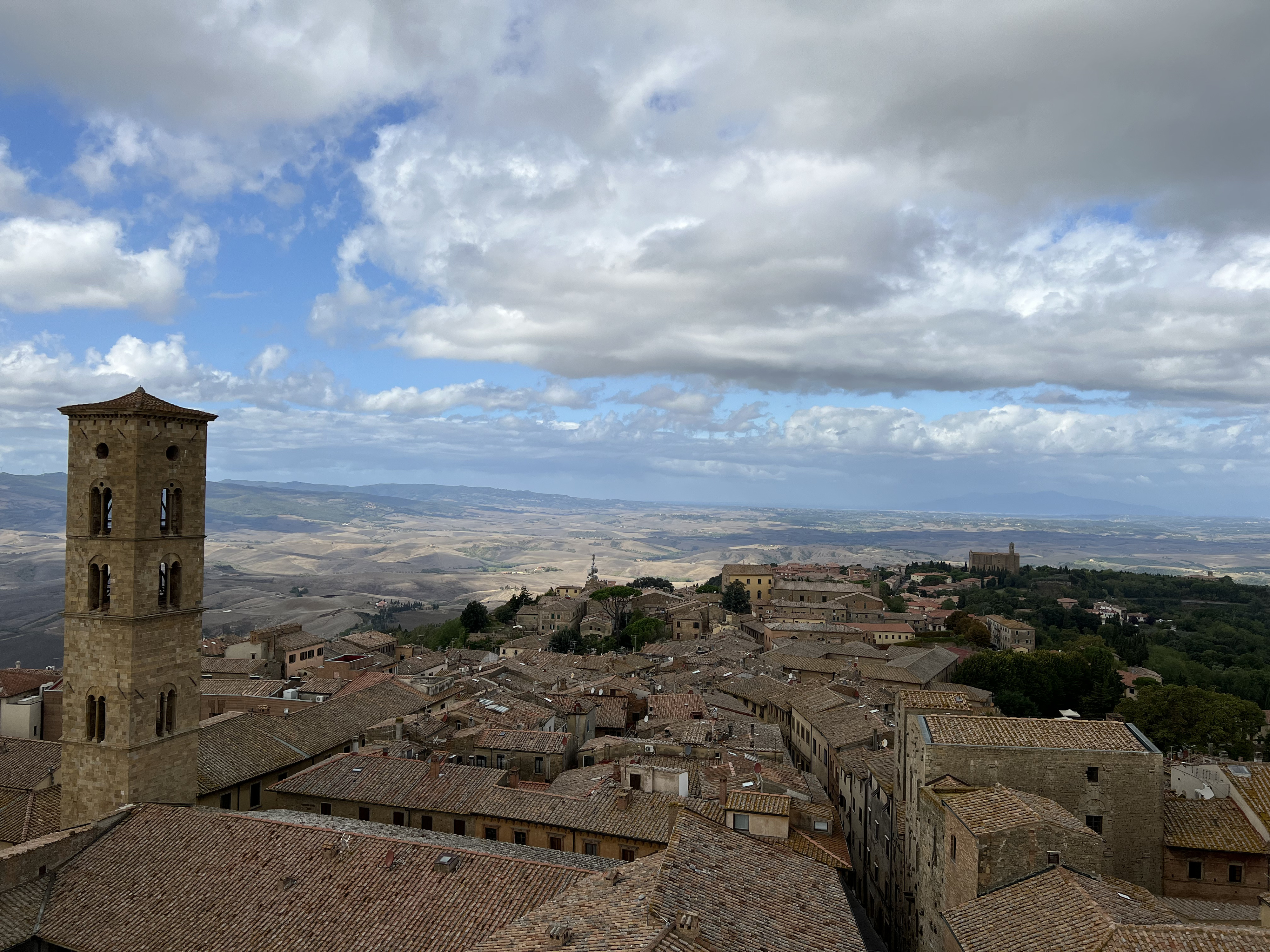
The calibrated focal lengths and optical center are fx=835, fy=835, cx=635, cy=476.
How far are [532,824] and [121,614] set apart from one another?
44.6 ft

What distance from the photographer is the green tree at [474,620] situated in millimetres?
100562

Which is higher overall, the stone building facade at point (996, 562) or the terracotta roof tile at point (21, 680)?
the terracotta roof tile at point (21, 680)

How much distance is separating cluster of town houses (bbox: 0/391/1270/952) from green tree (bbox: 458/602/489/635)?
60755mm

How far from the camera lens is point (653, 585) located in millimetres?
141125

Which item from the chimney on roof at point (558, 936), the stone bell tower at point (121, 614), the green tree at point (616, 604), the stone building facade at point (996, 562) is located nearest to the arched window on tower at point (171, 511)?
the stone bell tower at point (121, 614)

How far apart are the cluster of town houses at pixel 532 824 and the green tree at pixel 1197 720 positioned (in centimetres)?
1844

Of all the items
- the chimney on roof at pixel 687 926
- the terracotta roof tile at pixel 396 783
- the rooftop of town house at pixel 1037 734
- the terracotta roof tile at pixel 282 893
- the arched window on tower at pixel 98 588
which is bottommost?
the terracotta roof tile at pixel 396 783

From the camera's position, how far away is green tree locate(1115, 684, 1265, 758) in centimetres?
4662

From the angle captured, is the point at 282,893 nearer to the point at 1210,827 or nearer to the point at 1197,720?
the point at 1210,827

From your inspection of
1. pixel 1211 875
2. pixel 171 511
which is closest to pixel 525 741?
pixel 171 511

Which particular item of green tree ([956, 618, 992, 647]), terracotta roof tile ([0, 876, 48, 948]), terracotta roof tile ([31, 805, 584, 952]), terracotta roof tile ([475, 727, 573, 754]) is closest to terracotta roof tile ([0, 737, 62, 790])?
terracotta roof tile ([0, 876, 48, 948])

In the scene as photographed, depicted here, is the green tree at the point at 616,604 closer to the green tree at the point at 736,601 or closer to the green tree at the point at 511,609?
the green tree at the point at 511,609

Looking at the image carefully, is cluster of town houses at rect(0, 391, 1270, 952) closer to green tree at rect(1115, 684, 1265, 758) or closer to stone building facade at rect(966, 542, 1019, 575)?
green tree at rect(1115, 684, 1265, 758)

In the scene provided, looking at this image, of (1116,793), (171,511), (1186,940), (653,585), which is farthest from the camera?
(653,585)
